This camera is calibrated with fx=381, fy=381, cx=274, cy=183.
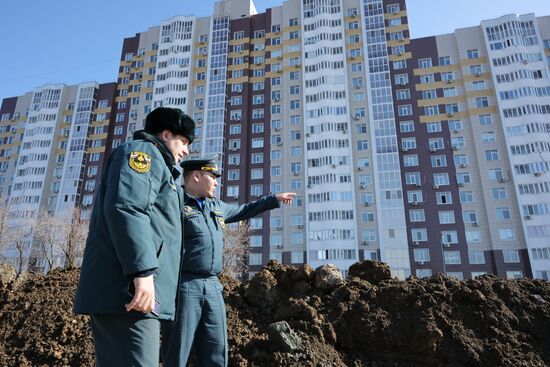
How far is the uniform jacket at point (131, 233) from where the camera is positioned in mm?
2053

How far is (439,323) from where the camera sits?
5141mm

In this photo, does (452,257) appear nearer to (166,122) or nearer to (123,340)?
(166,122)

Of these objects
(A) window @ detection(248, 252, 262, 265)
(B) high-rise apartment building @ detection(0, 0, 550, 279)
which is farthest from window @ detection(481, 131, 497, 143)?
(A) window @ detection(248, 252, 262, 265)

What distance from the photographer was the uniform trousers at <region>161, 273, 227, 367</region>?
329 centimetres

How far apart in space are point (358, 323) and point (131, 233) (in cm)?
405

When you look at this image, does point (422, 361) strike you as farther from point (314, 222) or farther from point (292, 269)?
point (314, 222)

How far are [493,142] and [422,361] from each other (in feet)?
157

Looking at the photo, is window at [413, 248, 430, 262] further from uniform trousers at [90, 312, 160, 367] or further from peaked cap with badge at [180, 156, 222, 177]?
uniform trousers at [90, 312, 160, 367]

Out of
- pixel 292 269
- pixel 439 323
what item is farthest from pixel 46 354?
pixel 439 323

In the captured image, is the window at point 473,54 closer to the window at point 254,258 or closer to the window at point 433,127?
the window at point 433,127

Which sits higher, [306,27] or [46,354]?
[306,27]

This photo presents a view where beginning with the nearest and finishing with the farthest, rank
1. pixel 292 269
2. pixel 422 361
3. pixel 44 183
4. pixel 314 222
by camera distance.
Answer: pixel 422 361
pixel 292 269
pixel 314 222
pixel 44 183

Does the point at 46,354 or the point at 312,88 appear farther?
the point at 312,88

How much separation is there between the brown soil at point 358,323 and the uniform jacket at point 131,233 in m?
2.71
